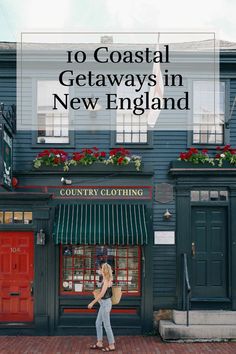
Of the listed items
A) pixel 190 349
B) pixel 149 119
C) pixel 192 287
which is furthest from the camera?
pixel 192 287

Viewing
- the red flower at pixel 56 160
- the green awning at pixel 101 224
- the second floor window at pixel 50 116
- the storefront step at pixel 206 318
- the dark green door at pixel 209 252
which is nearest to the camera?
the green awning at pixel 101 224

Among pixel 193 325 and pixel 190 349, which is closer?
pixel 190 349

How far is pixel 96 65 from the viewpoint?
11094mm

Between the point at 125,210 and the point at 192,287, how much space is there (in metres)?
2.46

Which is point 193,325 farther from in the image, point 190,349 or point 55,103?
point 55,103

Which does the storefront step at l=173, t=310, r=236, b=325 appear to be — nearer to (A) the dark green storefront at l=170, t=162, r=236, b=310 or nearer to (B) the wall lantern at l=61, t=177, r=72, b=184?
(A) the dark green storefront at l=170, t=162, r=236, b=310

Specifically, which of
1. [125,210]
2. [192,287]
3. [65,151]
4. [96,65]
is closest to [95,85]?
[96,65]

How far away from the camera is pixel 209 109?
11.3m

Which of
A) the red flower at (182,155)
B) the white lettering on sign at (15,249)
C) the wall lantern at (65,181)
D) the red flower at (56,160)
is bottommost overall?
the white lettering on sign at (15,249)

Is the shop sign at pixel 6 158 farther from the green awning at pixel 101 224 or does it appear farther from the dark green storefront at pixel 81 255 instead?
the green awning at pixel 101 224

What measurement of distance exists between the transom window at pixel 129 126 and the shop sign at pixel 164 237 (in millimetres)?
2251

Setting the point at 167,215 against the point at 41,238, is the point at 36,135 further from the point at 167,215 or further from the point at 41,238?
the point at 167,215

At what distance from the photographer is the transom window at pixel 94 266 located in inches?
427

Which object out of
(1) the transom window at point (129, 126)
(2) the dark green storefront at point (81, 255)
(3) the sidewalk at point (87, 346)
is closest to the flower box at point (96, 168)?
(2) the dark green storefront at point (81, 255)
